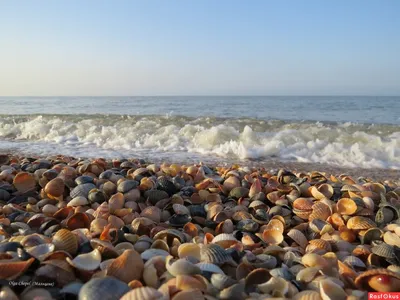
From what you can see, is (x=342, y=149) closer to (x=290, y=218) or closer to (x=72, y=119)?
(x=290, y=218)

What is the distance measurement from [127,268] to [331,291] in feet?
3.29

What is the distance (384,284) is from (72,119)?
533 inches

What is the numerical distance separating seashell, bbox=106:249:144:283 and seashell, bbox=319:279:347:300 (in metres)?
0.90

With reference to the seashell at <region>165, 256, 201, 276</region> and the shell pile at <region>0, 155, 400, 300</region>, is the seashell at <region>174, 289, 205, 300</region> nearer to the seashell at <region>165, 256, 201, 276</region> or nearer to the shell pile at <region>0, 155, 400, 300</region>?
the shell pile at <region>0, 155, 400, 300</region>

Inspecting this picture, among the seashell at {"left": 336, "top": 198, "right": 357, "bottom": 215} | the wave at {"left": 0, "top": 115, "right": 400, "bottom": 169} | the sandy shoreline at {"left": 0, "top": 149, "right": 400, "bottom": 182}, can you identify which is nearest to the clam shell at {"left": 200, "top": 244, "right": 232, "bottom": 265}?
the seashell at {"left": 336, "top": 198, "right": 357, "bottom": 215}

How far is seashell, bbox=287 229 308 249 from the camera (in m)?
2.58

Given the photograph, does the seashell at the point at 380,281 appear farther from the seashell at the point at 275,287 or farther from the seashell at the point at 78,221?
the seashell at the point at 78,221

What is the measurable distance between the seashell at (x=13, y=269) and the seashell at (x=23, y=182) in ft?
6.72

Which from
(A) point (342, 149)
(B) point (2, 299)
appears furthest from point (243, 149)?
(B) point (2, 299)

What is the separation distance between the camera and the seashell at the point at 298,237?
258cm

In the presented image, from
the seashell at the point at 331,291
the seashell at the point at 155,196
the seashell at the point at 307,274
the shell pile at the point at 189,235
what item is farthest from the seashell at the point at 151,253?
the seashell at the point at 155,196

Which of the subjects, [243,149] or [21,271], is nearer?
[21,271]

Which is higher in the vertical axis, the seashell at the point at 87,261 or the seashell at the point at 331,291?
the seashell at the point at 87,261

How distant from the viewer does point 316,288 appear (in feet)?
5.85
